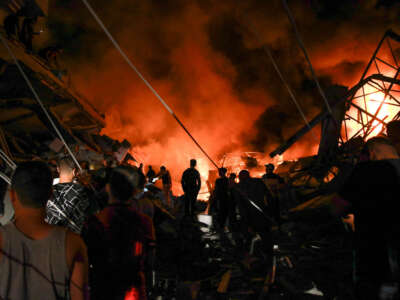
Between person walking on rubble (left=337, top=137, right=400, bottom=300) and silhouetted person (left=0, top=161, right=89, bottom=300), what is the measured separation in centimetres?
207

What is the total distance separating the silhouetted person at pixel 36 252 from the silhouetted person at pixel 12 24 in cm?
1548

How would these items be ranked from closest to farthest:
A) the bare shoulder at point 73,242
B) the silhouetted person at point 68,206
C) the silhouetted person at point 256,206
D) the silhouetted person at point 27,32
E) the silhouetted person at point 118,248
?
1. the bare shoulder at point 73,242
2. the silhouetted person at point 118,248
3. the silhouetted person at point 68,206
4. the silhouetted person at point 256,206
5. the silhouetted person at point 27,32

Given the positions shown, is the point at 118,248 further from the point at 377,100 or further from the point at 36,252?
the point at 377,100

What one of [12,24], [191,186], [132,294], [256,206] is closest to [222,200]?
[191,186]

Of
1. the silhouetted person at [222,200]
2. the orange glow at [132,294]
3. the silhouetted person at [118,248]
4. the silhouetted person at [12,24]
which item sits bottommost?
the orange glow at [132,294]

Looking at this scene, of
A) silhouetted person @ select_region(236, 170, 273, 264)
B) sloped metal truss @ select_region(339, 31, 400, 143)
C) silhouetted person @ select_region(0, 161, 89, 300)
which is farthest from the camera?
sloped metal truss @ select_region(339, 31, 400, 143)

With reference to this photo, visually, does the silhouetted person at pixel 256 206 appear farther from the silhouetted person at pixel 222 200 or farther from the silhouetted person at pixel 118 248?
the silhouetted person at pixel 118 248

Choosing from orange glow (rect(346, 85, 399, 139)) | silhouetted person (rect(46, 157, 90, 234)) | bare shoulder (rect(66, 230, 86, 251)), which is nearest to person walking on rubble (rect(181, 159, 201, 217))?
silhouetted person (rect(46, 157, 90, 234))

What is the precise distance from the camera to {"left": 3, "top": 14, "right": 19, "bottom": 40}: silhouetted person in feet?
42.4

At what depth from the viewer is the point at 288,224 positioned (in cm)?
757

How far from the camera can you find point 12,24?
43.2 feet

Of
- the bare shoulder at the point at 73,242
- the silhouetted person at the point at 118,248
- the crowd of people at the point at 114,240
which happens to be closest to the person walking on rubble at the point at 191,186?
the crowd of people at the point at 114,240

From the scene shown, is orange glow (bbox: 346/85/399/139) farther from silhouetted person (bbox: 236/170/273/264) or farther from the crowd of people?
the crowd of people

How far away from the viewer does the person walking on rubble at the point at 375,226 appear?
1.87 m
